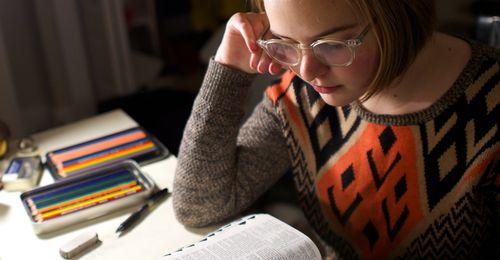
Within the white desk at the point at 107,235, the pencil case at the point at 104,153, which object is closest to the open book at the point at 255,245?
the white desk at the point at 107,235

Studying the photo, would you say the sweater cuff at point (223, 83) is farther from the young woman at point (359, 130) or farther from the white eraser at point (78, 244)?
the white eraser at point (78, 244)

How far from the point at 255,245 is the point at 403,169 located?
0.91ft

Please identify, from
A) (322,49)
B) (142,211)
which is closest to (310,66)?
(322,49)

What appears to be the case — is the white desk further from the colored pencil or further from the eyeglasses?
the eyeglasses

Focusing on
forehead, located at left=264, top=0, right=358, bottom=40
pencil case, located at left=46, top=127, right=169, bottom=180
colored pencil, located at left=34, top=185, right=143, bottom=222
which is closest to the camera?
forehead, located at left=264, top=0, right=358, bottom=40

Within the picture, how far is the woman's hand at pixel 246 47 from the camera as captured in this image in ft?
3.05

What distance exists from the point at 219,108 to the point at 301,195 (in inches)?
9.6

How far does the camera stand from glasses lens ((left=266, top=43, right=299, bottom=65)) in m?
0.80

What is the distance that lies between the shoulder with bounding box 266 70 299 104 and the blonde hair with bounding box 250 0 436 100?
214 millimetres

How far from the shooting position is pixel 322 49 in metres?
0.75

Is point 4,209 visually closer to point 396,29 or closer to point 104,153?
point 104,153

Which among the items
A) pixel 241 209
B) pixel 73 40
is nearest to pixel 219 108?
pixel 241 209

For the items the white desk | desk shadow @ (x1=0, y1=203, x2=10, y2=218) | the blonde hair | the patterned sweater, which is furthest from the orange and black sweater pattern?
desk shadow @ (x1=0, y1=203, x2=10, y2=218)

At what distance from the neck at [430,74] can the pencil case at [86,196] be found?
1.49 feet
